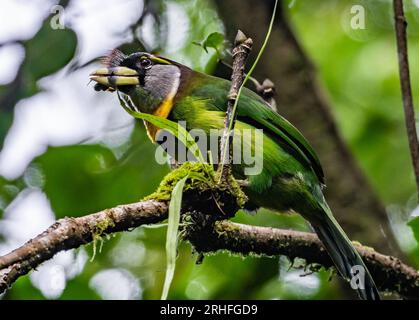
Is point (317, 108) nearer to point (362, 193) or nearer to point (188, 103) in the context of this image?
point (362, 193)

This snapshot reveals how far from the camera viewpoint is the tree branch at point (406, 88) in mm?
2760

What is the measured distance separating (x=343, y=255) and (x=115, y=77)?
3.69 ft

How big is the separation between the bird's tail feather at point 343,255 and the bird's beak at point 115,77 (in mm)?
943

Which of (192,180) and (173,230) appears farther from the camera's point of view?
(192,180)

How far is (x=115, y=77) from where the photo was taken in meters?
3.01

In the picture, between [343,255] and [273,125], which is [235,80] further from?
[343,255]

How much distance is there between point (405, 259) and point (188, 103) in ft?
4.11

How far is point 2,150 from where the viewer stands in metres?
3.40

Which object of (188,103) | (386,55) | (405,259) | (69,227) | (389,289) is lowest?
(69,227)

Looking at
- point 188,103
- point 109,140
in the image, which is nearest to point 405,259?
point 188,103
